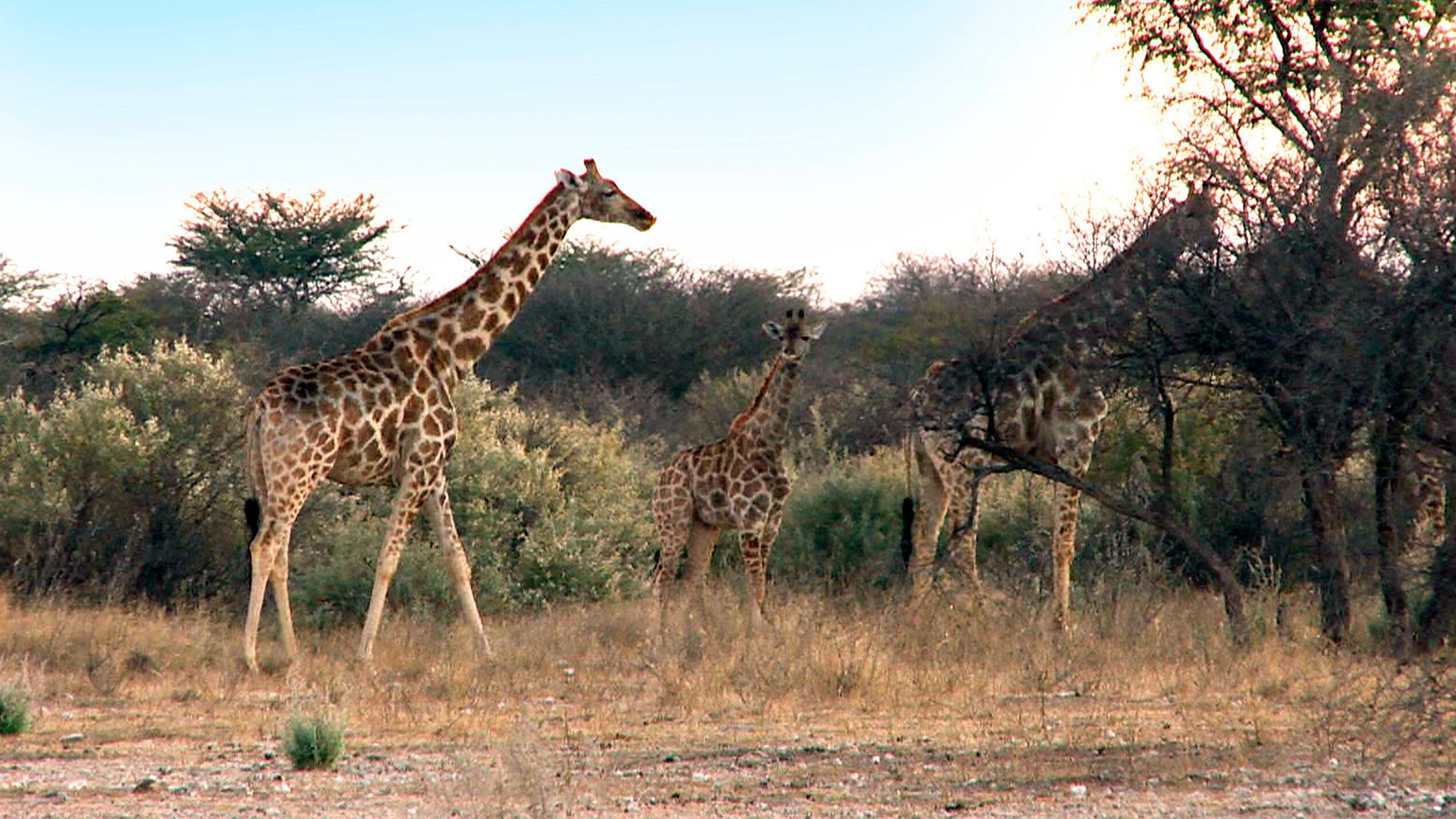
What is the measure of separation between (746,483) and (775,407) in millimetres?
576

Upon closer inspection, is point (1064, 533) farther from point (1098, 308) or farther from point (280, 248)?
point (280, 248)

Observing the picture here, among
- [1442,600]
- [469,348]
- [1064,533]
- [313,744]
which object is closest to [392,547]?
[469,348]

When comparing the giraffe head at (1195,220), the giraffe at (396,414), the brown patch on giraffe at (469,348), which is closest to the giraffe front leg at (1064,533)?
the giraffe head at (1195,220)

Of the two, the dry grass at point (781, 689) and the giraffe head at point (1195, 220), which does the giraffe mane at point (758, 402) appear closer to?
the dry grass at point (781, 689)

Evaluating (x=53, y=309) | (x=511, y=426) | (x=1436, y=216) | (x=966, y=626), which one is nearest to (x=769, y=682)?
(x=966, y=626)

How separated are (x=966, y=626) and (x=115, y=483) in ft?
22.6

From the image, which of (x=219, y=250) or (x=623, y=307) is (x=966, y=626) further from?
(x=219, y=250)

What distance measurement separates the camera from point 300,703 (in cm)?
884

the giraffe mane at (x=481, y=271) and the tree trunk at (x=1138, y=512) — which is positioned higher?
the giraffe mane at (x=481, y=271)

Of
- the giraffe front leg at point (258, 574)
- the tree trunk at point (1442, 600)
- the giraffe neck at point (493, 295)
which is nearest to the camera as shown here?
the tree trunk at point (1442, 600)

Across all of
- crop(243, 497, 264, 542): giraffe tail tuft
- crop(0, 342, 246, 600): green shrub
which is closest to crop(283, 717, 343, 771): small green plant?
crop(243, 497, 264, 542): giraffe tail tuft

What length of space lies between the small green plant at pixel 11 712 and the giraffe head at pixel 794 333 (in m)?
5.42

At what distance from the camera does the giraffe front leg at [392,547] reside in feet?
36.8

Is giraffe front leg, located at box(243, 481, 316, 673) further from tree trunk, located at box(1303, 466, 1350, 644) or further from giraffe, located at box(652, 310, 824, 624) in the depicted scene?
tree trunk, located at box(1303, 466, 1350, 644)
